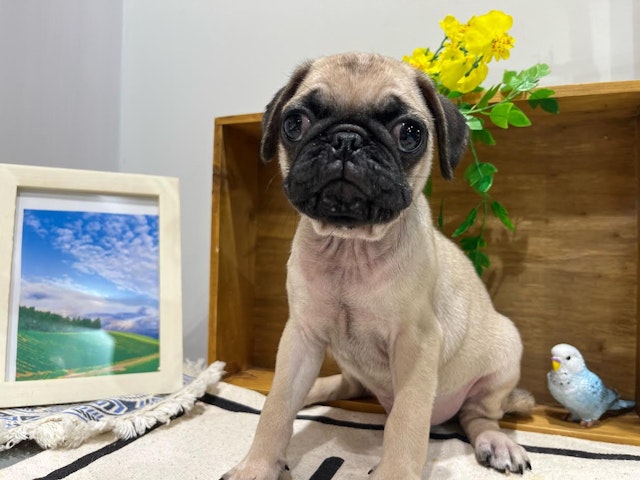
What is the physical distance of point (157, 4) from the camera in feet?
10.1

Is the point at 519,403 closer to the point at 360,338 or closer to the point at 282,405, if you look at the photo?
the point at 360,338

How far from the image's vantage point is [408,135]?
4.48 ft

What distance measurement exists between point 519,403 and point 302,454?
35.7 inches

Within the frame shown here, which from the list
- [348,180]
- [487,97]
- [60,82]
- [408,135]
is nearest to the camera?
[348,180]

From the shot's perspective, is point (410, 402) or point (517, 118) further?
point (517, 118)

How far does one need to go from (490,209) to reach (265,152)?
1213 mm

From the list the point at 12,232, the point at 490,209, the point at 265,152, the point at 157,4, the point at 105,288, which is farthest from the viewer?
the point at 157,4

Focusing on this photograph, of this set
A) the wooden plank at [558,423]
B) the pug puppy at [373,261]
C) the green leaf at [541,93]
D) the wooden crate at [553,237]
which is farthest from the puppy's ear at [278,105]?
the wooden plank at [558,423]

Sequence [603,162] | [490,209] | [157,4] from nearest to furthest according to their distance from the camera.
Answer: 1. [603,162]
2. [490,209]
3. [157,4]

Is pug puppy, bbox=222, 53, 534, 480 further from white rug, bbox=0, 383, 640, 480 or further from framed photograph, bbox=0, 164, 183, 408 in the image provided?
framed photograph, bbox=0, 164, 183, 408

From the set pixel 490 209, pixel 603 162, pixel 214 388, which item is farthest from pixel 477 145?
pixel 214 388

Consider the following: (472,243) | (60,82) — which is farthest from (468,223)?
(60,82)

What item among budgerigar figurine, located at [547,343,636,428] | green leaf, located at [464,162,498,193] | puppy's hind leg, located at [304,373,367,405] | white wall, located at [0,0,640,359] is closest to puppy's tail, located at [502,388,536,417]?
budgerigar figurine, located at [547,343,636,428]

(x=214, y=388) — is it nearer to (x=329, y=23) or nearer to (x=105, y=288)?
(x=105, y=288)
